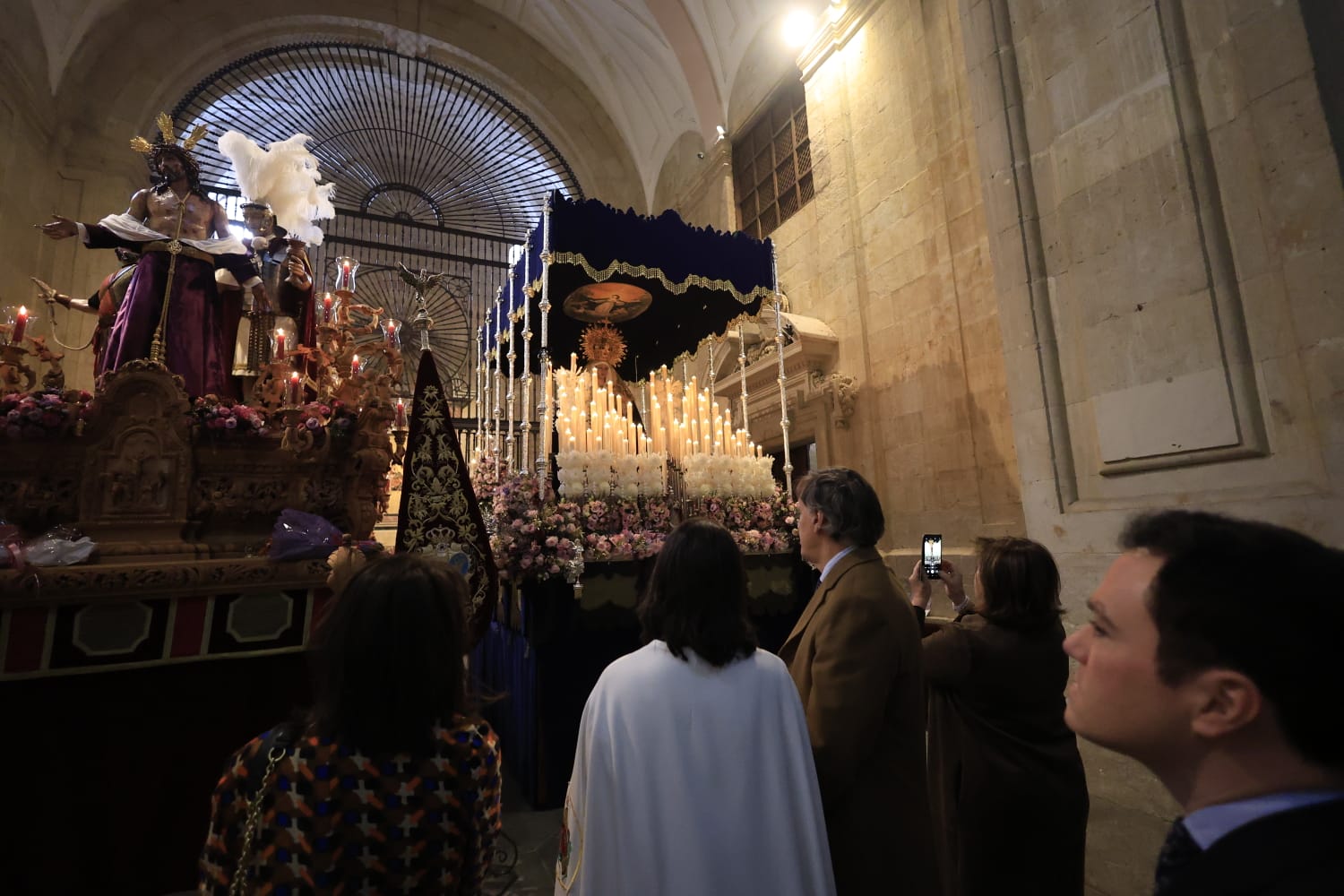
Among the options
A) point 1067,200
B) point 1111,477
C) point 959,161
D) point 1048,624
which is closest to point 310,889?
point 1048,624

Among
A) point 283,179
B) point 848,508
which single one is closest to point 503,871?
point 848,508

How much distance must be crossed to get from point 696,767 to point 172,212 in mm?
4967

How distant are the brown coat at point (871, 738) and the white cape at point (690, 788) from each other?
0.62 ft

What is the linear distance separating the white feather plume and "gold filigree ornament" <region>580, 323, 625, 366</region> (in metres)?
2.50

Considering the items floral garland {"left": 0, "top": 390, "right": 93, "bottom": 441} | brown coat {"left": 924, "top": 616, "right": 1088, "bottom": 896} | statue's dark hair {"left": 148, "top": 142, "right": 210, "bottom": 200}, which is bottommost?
brown coat {"left": 924, "top": 616, "right": 1088, "bottom": 896}

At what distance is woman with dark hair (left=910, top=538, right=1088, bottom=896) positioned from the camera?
180 cm

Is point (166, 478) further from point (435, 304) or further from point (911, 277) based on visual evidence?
point (435, 304)

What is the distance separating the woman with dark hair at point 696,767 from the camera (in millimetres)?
1282

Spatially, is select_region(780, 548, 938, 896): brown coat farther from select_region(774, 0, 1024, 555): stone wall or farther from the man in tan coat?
select_region(774, 0, 1024, 555): stone wall

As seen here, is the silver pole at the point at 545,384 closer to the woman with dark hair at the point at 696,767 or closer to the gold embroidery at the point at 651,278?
the gold embroidery at the point at 651,278

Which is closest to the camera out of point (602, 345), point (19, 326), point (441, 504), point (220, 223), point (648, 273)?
point (441, 504)

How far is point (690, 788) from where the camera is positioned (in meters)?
1.30

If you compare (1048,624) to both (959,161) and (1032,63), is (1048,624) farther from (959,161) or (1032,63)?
(959,161)

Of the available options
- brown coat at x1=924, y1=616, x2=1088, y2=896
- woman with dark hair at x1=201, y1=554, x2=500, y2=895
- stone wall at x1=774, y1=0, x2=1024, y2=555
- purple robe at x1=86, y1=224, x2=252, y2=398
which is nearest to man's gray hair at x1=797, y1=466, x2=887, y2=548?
brown coat at x1=924, y1=616, x2=1088, y2=896
